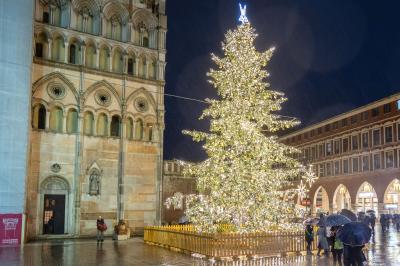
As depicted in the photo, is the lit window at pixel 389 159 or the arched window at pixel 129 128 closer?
the arched window at pixel 129 128

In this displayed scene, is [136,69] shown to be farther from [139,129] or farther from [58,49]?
[58,49]

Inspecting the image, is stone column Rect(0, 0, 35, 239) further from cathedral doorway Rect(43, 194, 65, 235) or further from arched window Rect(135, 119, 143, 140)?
arched window Rect(135, 119, 143, 140)

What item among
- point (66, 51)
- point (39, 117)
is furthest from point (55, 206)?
point (66, 51)

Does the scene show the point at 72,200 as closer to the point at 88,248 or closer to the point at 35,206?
the point at 35,206

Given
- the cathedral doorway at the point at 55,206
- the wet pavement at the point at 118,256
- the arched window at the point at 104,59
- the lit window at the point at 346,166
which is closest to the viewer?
the wet pavement at the point at 118,256

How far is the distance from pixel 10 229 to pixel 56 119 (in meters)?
8.23

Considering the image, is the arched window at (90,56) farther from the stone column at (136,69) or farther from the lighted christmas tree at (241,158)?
the lighted christmas tree at (241,158)

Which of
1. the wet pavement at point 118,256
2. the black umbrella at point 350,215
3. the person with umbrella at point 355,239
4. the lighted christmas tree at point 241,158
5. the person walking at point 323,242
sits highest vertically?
the lighted christmas tree at point 241,158

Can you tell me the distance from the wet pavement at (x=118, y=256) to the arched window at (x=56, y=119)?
807cm

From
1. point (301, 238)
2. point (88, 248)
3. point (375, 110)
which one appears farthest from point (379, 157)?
point (88, 248)

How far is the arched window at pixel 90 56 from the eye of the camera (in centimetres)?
3234

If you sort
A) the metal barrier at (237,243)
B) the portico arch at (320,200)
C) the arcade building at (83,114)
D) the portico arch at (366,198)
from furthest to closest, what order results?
the portico arch at (320,200), the portico arch at (366,198), the arcade building at (83,114), the metal barrier at (237,243)

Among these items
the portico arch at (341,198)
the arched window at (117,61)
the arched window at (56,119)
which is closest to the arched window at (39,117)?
the arched window at (56,119)

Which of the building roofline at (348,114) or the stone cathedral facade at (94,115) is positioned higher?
the building roofline at (348,114)
